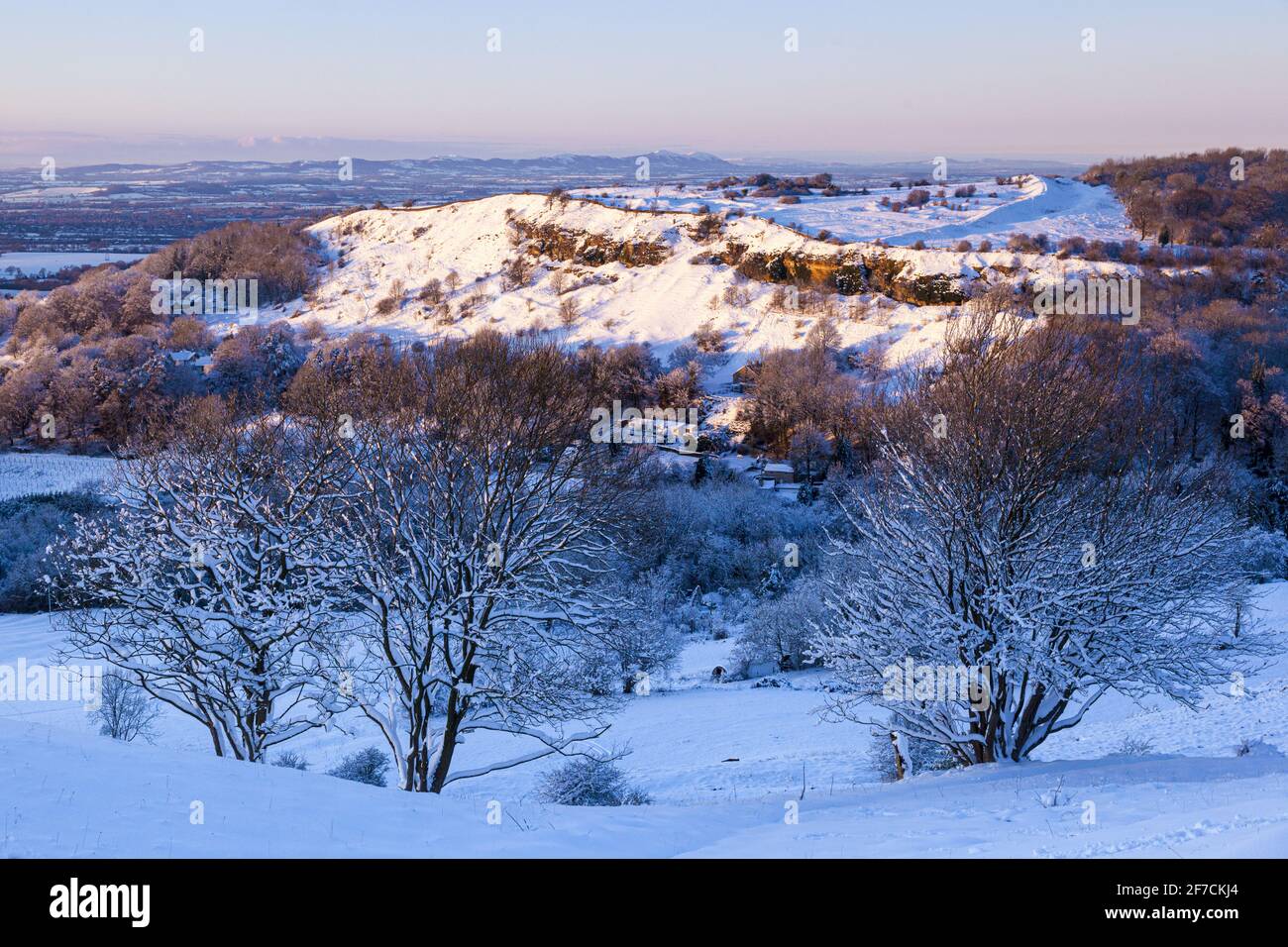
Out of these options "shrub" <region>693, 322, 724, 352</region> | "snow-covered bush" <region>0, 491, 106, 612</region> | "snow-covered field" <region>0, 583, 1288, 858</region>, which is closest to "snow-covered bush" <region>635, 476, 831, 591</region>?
"shrub" <region>693, 322, 724, 352</region>

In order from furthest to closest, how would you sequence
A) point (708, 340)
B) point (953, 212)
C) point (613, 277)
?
point (953, 212)
point (613, 277)
point (708, 340)

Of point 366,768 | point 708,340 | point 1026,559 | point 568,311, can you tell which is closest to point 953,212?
point 708,340

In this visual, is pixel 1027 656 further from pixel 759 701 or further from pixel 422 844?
pixel 759 701

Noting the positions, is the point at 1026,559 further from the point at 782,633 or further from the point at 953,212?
the point at 953,212

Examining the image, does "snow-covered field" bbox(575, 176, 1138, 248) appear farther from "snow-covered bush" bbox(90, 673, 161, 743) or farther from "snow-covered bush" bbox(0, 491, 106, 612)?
"snow-covered bush" bbox(90, 673, 161, 743)

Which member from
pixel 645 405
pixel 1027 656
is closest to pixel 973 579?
pixel 1027 656
